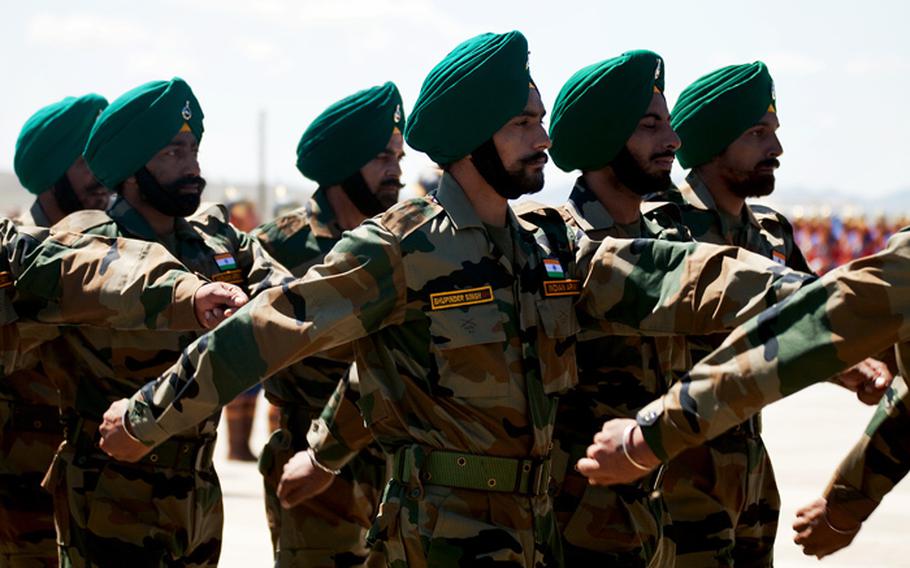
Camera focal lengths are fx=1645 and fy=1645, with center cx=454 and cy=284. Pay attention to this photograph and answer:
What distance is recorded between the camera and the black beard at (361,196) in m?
8.25

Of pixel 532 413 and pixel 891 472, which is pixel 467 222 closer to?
pixel 532 413

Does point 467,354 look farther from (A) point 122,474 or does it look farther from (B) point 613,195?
(A) point 122,474

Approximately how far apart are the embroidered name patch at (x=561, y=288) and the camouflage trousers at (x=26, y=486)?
353 centimetres

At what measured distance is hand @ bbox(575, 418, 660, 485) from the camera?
4570 mm

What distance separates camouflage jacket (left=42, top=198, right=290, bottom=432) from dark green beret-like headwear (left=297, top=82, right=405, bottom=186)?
1285 mm

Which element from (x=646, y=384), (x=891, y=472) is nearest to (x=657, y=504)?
(x=646, y=384)

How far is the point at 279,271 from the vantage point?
680cm

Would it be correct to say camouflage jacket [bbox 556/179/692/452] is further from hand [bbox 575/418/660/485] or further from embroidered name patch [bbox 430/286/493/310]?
hand [bbox 575/418/660/485]

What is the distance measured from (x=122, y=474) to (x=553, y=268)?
210 cm

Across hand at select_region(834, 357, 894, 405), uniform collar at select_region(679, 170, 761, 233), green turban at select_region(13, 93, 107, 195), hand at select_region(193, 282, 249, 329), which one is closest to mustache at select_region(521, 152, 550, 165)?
hand at select_region(193, 282, 249, 329)

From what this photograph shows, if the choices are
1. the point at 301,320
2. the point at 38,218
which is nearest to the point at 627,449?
the point at 301,320

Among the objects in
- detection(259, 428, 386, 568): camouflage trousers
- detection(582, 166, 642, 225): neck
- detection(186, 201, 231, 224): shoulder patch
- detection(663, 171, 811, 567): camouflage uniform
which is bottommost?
detection(259, 428, 386, 568): camouflage trousers

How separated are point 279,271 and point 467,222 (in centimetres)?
170

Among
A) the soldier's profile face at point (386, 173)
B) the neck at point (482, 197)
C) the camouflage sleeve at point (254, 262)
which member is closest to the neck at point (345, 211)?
the soldier's profile face at point (386, 173)
